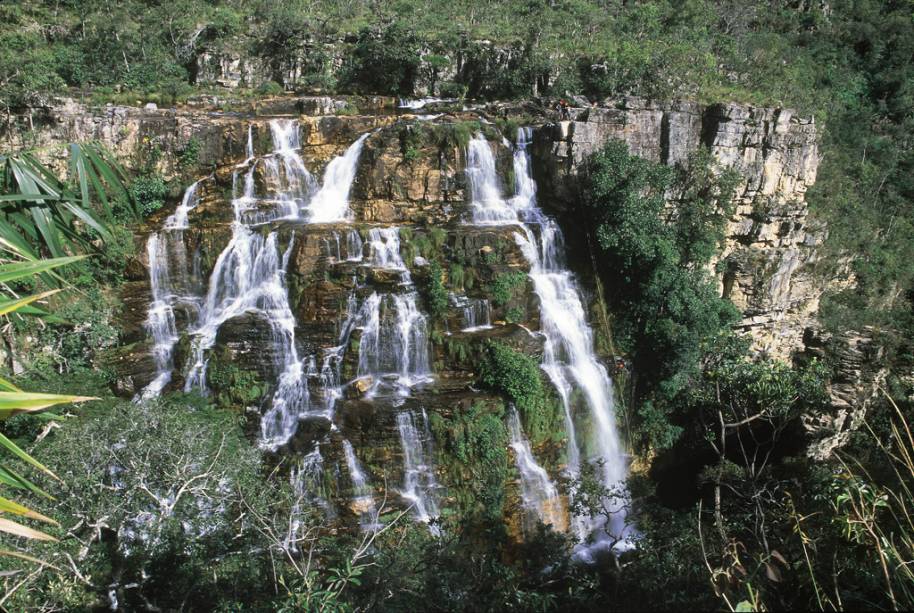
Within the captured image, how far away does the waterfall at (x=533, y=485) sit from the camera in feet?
42.0

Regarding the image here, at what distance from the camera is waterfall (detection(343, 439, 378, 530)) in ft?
39.5

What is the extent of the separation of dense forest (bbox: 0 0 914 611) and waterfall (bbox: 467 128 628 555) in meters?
0.10

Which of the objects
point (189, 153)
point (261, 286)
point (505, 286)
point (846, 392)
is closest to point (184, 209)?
point (189, 153)

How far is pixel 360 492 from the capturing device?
12125 millimetres

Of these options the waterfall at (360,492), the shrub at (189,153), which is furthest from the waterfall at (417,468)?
the shrub at (189,153)

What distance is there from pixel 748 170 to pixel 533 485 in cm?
1085

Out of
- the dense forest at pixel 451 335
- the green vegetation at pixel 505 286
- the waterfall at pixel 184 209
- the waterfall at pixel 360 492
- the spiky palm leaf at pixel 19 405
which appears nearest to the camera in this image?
the spiky palm leaf at pixel 19 405

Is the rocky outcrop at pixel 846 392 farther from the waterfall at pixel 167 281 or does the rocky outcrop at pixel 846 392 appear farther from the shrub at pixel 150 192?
the shrub at pixel 150 192

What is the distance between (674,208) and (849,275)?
7224mm

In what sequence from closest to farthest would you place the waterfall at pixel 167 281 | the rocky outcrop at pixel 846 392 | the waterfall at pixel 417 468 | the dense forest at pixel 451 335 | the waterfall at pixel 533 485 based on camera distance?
1. the dense forest at pixel 451 335
2. the rocky outcrop at pixel 846 392
3. the waterfall at pixel 417 468
4. the waterfall at pixel 533 485
5. the waterfall at pixel 167 281

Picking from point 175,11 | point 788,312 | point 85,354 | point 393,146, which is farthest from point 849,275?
point 175,11

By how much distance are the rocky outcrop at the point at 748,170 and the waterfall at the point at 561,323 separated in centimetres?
140

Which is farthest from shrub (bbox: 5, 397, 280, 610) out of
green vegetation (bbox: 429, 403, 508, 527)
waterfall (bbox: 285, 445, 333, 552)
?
green vegetation (bbox: 429, 403, 508, 527)

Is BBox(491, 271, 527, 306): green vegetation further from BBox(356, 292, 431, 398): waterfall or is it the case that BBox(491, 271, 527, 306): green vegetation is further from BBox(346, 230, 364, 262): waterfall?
BBox(346, 230, 364, 262): waterfall
